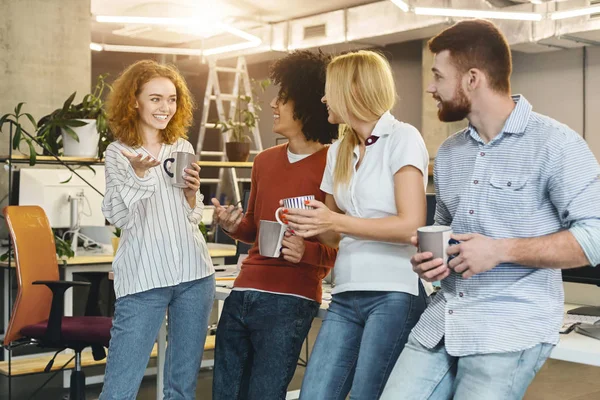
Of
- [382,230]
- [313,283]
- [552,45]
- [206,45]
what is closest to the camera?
[382,230]

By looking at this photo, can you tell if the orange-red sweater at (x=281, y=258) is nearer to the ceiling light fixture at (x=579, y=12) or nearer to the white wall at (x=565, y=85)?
the ceiling light fixture at (x=579, y=12)

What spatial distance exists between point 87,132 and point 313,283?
277 cm

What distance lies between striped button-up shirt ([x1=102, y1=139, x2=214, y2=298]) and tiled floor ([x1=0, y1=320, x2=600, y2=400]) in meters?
2.17

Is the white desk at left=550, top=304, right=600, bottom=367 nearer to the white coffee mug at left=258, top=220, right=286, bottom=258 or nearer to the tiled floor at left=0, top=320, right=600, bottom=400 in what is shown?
the white coffee mug at left=258, top=220, right=286, bottom=258

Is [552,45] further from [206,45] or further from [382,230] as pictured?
[382,230]

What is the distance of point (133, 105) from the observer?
2.44 meters

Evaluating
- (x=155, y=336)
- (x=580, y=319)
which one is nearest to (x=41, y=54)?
(x=155, y=336)

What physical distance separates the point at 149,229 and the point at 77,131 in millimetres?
2499

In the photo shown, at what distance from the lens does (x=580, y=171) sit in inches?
63.0

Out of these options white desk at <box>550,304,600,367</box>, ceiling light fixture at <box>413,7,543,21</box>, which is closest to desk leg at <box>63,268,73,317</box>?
white desk at <box>550,304,600,367</box>

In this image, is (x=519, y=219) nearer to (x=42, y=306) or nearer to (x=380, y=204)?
(x=380, y=204)

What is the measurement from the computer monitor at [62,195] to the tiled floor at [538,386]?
3.23ft

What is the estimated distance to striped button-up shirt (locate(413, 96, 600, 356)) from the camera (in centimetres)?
160

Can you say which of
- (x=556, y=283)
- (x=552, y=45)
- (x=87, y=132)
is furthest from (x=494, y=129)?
(x=552, y=45)
